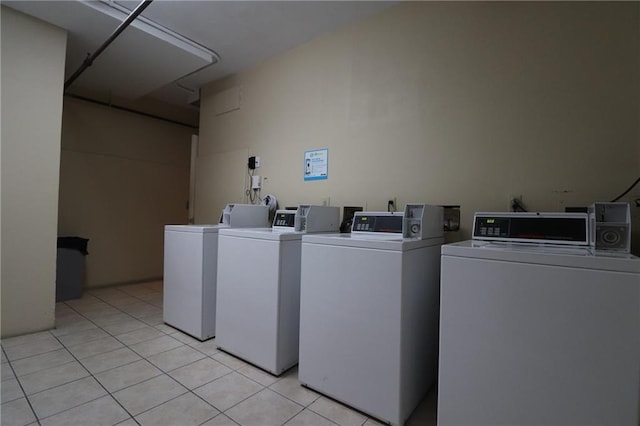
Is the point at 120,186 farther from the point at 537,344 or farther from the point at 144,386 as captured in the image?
the point at 537,344

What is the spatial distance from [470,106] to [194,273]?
105 inches

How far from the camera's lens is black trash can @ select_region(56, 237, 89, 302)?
376 centimetres

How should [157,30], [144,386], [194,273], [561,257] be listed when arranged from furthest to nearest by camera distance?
1. [157,30]
2. [194,273]
3. [144,386]
4. [561,257]

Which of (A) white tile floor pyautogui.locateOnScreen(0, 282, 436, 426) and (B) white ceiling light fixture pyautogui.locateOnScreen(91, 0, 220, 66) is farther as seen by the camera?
(B) white ceiling light fixture pyautogui.locateOnScreen(91, 0, 220, 66)

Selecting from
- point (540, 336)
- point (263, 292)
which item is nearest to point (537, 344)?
point (540, 336)

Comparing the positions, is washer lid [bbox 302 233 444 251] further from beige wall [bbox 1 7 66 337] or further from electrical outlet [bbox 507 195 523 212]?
beige wall [bbox 1 7 66 337]

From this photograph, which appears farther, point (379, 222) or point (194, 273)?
point (194, 273)

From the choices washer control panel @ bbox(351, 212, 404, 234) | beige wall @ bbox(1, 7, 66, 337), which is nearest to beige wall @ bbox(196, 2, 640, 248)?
washer control panel @ bbox(351, 212, 404, 234)

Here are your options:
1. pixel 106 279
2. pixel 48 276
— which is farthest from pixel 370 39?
pixel 106 279

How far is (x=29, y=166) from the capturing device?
2723 millimetres

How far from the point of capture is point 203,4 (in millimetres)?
2562

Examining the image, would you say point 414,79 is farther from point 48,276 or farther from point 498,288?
point 48,276

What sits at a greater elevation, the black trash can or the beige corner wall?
the beige corner wall

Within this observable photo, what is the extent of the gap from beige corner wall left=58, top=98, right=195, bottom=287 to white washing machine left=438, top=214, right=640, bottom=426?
490 centimetres
